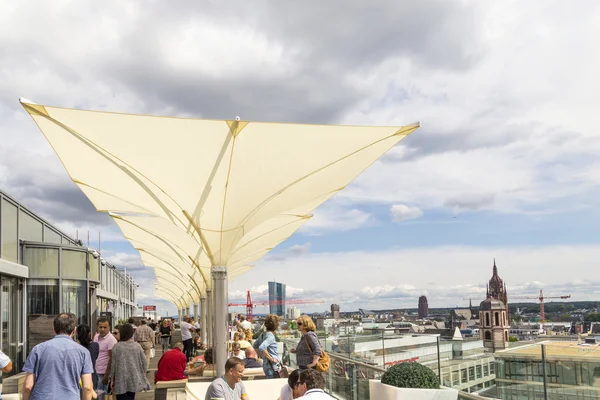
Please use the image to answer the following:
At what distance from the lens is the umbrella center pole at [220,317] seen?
A: 9.45 m

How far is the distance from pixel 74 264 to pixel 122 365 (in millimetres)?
10007

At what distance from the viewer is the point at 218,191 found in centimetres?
909

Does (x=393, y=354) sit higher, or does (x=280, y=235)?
(x=280, y=235)

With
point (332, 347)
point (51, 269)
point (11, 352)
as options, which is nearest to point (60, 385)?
point (332, 347)

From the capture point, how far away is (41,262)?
49.3ft

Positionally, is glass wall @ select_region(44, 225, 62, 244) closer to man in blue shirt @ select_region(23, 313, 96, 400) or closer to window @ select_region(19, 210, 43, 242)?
window @ select_region(19, 210, 43, 242)

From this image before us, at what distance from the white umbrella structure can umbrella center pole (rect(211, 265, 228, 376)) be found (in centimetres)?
2

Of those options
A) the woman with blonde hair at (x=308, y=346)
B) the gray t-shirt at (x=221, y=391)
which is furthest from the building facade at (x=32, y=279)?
the gray t-shirt at (x=221, y=391)

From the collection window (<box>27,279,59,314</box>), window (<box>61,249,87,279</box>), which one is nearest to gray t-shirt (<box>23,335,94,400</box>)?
window (<box>27,279,59,314</box>)

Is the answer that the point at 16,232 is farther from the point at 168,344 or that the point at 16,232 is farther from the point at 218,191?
the point at 168,344

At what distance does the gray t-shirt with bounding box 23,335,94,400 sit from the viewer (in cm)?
A: 518

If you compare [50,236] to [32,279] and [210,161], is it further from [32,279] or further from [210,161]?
[210,161]

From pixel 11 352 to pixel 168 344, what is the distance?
13389 mm

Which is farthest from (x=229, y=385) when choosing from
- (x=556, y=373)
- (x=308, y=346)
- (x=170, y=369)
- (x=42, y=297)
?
(x=42, y=297)
